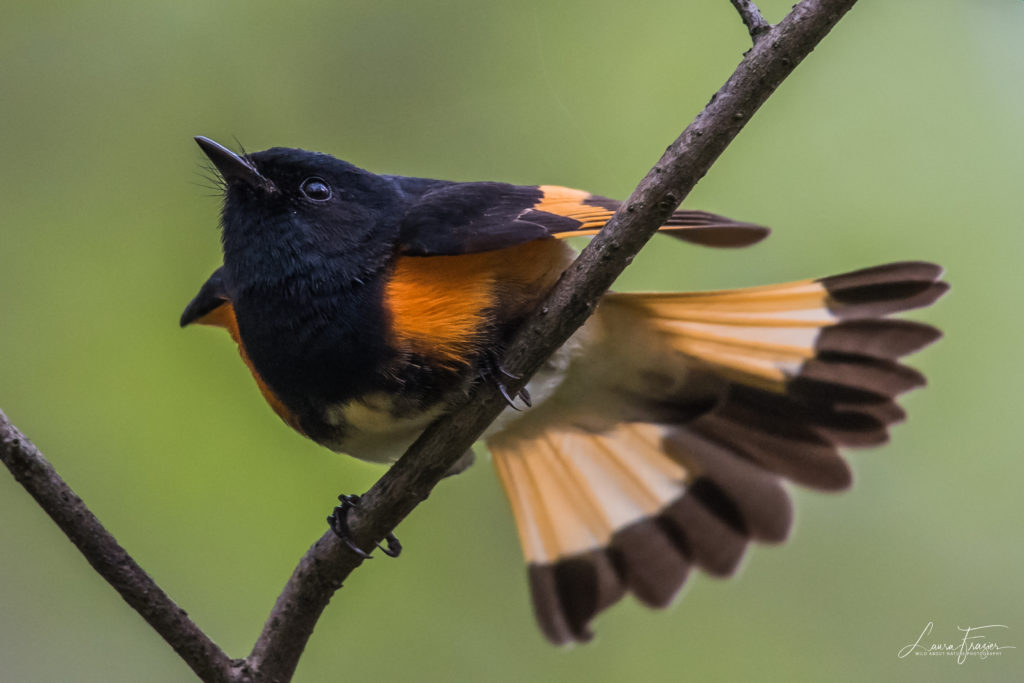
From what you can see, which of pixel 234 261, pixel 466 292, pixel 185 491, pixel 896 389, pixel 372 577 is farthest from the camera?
pixel 372 577

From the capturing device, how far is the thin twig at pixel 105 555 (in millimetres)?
1906

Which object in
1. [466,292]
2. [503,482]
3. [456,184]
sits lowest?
[503,482]

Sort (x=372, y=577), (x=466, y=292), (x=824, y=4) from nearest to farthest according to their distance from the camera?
(x=824, y=4)
(x=466, y=292)
(x=372, y=577)

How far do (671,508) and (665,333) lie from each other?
0.69m

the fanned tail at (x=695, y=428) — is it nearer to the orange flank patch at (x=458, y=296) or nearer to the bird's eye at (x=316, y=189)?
the orange flank patch at (x=458, y=296)

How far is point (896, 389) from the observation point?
9.53ft

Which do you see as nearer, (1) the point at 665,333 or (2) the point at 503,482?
(1) the point at 665,333

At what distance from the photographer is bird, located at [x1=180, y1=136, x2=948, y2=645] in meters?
2.33

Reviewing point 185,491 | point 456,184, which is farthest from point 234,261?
point 185,491

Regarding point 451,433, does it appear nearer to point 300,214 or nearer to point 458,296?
point 458,296

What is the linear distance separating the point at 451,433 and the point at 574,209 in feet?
2.33

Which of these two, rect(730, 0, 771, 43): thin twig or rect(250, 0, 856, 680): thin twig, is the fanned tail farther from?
rect(730, 0, 771, 43): thin twig

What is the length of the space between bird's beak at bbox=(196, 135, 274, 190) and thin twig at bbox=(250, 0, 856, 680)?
80 cm

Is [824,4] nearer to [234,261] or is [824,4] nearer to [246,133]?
[234,261]
